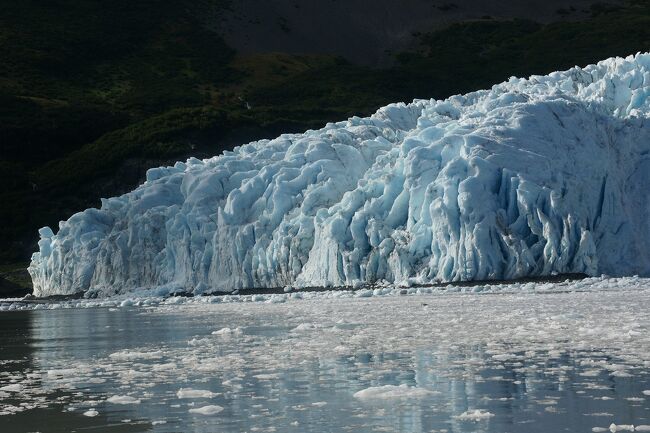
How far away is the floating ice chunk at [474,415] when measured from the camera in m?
7.36

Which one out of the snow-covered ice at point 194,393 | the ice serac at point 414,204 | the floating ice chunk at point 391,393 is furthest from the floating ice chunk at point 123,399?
the ice serac at point 414,204

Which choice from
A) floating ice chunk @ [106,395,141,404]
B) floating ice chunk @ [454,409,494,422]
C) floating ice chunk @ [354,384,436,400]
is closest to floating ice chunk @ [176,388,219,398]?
floating ice chunk @ [106,395,141,404]

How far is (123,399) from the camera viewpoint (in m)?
8.95

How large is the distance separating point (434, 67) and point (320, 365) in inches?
2935

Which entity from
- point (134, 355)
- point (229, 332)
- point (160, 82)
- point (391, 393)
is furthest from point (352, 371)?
point (160, 82)

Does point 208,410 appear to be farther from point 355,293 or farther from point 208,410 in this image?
point 355,293

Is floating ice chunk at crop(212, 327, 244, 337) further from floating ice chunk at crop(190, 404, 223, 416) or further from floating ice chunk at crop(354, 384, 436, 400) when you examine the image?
floating ice chunk at crop(190, 404, 223, 416)

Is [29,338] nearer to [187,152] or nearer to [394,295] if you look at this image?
[394,295]

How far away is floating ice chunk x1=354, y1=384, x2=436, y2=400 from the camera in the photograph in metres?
8.43

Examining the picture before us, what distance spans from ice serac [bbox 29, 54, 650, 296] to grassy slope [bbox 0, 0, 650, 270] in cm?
2020

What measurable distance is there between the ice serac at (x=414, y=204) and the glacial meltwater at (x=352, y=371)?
5596mm

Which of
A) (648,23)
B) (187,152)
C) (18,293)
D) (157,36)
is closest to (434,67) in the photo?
(648,23)

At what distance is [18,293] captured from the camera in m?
41.0

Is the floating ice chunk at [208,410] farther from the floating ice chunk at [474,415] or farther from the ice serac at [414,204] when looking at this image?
the ice serac at [414,204]
